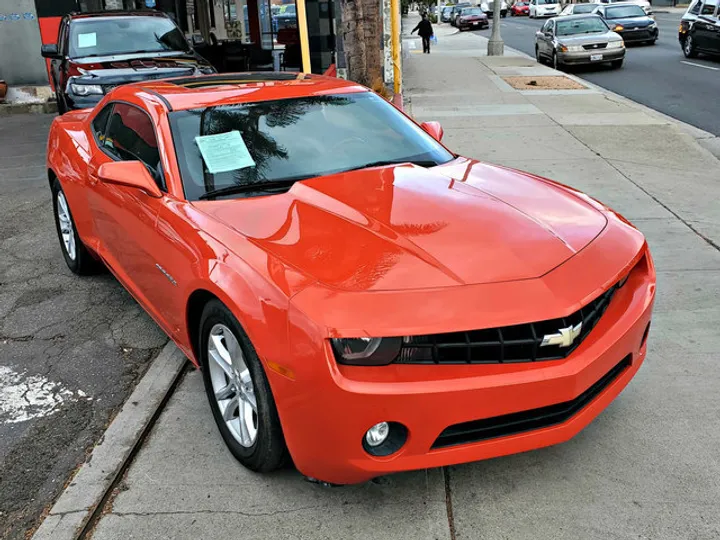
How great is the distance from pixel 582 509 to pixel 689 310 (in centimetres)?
220

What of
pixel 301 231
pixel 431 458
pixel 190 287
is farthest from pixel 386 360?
pixel 190 287

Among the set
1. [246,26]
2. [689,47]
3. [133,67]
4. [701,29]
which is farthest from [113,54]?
[689,47]

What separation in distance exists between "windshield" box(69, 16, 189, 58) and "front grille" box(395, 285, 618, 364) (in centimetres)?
970

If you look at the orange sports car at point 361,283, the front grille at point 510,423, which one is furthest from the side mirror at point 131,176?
the front grille at point 510,423

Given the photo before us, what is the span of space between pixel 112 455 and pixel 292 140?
1.83 metres

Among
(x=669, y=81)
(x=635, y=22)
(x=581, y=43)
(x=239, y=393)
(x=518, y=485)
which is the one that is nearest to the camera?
(x=518, y=485)

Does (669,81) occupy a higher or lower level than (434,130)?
lower

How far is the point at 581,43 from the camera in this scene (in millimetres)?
19594

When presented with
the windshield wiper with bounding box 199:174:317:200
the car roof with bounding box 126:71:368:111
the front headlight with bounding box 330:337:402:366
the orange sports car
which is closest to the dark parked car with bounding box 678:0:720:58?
the car roof with bounding box 126:71:368:111

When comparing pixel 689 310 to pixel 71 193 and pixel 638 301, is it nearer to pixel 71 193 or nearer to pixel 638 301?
pixel 638 301

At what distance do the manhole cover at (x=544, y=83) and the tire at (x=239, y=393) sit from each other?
1376 centimetres

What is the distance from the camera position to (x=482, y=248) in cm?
291

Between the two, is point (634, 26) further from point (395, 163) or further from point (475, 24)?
point (475, 24)

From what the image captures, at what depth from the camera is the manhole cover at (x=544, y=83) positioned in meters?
15.6
